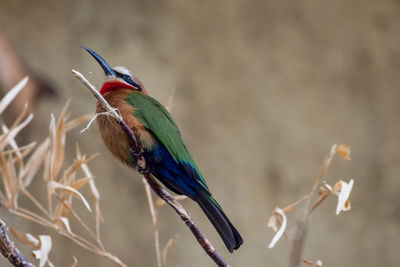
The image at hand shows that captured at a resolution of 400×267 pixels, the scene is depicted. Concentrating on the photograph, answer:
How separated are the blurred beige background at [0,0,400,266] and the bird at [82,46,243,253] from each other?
1937 mm

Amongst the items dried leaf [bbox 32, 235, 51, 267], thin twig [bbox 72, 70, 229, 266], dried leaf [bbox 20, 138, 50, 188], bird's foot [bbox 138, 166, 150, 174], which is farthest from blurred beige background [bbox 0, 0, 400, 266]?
thin twig [bbox 72, 70, 229, 266]

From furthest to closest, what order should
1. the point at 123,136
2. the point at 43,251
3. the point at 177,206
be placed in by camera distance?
1. the point at 123,136
2. the point at 43,251
3. the point at 177,206

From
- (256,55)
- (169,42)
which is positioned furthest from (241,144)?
(169,42)

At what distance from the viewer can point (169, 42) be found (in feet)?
12.3

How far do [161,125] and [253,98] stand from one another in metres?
2.18

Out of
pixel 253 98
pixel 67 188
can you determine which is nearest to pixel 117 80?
pixel 67 188

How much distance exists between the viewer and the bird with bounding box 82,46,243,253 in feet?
4.58

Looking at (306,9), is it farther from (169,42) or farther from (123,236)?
(123,236)

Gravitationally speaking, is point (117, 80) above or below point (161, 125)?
above

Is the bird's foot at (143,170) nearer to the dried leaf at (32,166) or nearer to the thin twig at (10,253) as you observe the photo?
the dried leaf at (32,166)

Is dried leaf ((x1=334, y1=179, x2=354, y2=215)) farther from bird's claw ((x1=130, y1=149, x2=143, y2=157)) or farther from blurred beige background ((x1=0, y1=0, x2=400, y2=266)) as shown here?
blurred beige background ((x1=0, y1=0, x2=400, y2=266))

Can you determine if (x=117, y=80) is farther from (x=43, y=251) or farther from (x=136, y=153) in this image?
(x=43, y=251)

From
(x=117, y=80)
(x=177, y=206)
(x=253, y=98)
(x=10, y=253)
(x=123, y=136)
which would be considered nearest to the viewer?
(x=10, y=253)

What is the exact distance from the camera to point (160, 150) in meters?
1.56
